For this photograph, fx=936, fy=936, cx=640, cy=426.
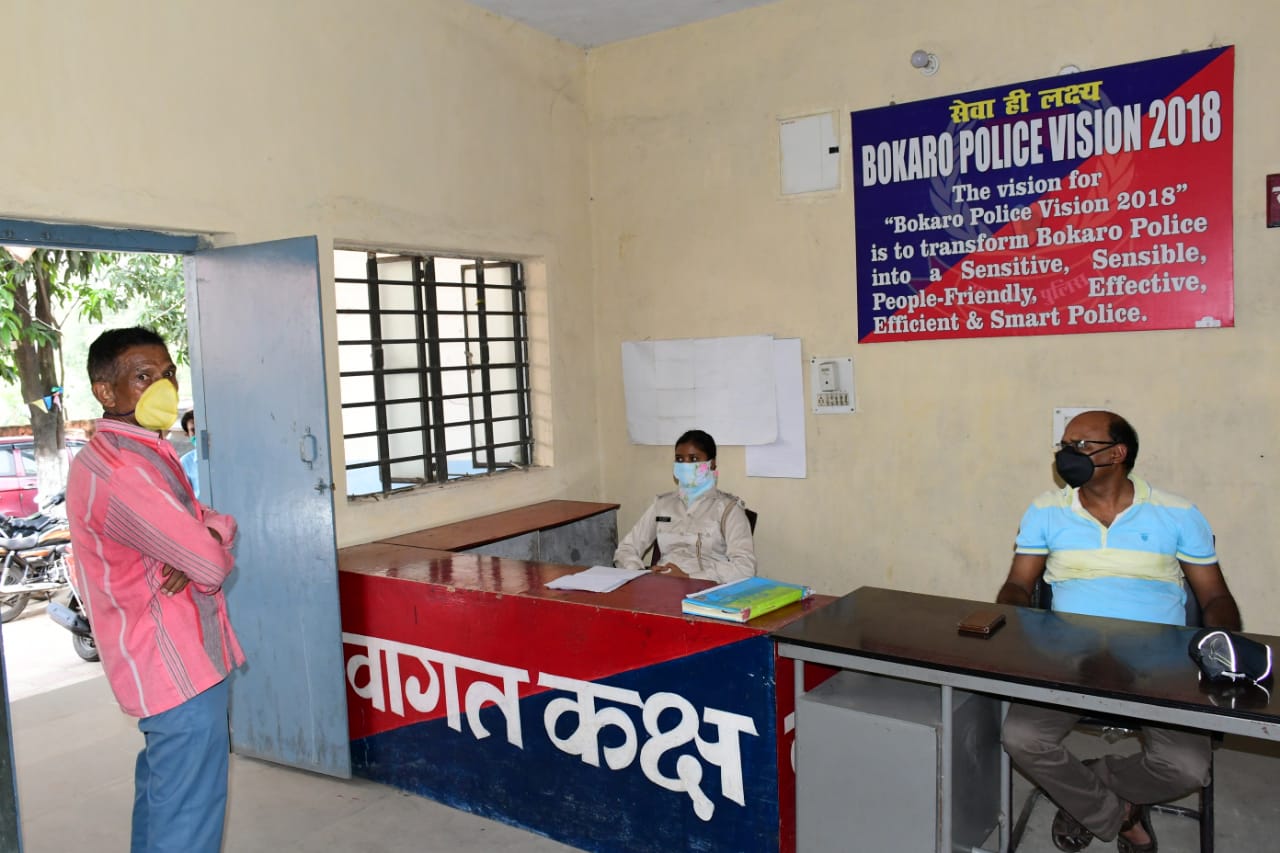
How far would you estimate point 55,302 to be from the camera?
8.42 m

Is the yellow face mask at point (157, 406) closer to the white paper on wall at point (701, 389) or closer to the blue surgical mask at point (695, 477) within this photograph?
the blue surgical mask at point (695, 477)

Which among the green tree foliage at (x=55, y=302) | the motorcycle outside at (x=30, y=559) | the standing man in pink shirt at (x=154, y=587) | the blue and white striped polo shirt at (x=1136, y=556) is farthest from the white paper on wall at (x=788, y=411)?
the green tree foliage at (x=55, y=302)

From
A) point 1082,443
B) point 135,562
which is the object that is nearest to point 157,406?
point 135,562

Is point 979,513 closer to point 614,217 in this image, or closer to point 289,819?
point 614,217

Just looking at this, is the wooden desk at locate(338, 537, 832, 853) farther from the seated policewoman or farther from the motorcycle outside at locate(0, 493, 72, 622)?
the motorcycle outside at locate(0, 493, 72, 622)

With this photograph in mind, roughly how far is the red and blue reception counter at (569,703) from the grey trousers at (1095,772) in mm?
Answer: 641

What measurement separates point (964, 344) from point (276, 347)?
3007 mm

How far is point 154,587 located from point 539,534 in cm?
234

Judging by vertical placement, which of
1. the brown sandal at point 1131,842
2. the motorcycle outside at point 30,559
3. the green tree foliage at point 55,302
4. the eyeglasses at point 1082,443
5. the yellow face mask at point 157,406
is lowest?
the brown sandal at point 1131,842

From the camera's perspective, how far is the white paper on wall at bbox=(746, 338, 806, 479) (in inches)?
191

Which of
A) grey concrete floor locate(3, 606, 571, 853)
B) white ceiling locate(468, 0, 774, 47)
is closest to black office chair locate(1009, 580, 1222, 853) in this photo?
grey concrete floor locate(3, 606, 571, 853)

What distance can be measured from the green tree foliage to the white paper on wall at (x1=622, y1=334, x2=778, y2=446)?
4.74 m

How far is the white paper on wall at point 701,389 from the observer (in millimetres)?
4957

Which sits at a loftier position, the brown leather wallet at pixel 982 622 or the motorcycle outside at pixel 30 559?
the brown leather wallet at pixel 982 622
